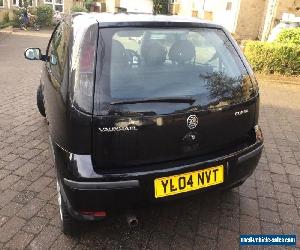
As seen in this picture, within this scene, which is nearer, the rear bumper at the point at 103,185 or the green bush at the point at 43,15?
the rear bumper at the point at 103,185

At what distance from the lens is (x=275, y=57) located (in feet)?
30.7

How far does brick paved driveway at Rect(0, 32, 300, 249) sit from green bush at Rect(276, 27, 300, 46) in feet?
20.9

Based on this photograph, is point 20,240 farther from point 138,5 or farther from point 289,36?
point 138,5

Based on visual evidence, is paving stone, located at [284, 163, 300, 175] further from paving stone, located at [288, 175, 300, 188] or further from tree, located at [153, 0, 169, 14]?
tree, located at [153, 0, 169, 14]

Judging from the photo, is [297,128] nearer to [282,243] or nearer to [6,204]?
[282,243]

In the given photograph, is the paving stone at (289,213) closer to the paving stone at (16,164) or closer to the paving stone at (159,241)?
the paving stone at (159,241)

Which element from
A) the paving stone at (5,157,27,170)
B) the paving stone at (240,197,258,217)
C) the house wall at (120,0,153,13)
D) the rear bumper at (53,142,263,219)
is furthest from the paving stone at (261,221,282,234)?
the house wall at (120,0,153,13)

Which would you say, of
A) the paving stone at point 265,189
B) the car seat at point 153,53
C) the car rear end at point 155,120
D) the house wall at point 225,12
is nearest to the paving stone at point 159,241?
the car rear end at point 155,120

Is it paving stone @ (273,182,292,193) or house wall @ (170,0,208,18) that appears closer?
paving stone @ (273,182,292,193)

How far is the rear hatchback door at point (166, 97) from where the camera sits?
2.27 metres

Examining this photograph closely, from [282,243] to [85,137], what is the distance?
1903mm

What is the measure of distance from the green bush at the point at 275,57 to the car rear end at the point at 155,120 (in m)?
7.18

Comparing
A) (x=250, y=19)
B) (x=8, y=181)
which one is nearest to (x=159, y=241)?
(x=8, y=181)

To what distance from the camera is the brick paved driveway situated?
2754mm
